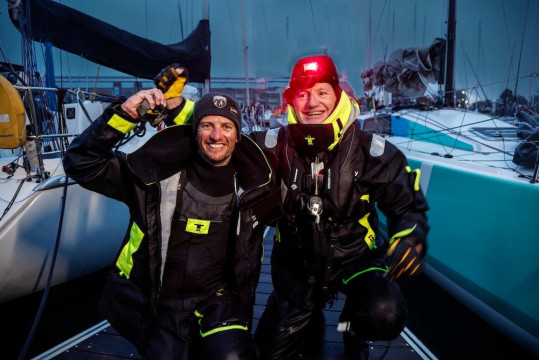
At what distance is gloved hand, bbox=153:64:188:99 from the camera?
1.97m

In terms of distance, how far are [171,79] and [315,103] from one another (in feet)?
3.11

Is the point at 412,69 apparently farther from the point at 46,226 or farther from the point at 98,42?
the point at 46,226

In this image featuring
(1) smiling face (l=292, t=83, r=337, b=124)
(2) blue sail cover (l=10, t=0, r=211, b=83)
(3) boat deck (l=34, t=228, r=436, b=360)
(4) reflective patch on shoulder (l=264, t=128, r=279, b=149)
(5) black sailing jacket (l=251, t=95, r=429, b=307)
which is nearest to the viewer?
(5) black sailing jacket (l=251, t=95, r=429, b=307)

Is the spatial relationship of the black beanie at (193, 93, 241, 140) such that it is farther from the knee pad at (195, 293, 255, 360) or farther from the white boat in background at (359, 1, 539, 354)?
the white boat in background at (359, 1, 539, 354)

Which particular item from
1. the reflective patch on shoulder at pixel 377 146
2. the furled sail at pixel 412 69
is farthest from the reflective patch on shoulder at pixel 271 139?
the furled sail at pixel 412 69

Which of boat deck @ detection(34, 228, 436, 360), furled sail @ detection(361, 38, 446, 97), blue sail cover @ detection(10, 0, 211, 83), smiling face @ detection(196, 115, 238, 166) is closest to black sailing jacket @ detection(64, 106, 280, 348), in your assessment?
smiling face @ detection(196, 115, 238, 166)

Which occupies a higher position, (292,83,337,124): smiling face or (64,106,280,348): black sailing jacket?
(292,83,337,124): smiling face

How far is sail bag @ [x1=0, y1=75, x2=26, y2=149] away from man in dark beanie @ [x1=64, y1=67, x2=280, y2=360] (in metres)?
1.28

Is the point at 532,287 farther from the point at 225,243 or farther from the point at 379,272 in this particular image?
the point at 225,243

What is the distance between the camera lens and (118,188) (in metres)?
1.87

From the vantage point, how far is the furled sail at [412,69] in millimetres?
5910

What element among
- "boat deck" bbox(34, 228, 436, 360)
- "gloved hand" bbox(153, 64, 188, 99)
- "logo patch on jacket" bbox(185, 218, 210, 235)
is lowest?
"boat deck" bbox(34, 228, 436, 360)

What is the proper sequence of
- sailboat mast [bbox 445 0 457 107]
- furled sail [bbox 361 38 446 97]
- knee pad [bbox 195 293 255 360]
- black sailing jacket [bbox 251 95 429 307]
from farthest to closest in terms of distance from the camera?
1. sailboat mast [bbox 445 0 457 107]
2. furled sail [bbox 361 38 446 97]
3. black sailing jacket [bbox 251 95 429 307]
4. knee pad [bbox 195 293 255 360]

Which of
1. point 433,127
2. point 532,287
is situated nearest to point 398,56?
point 433,127
